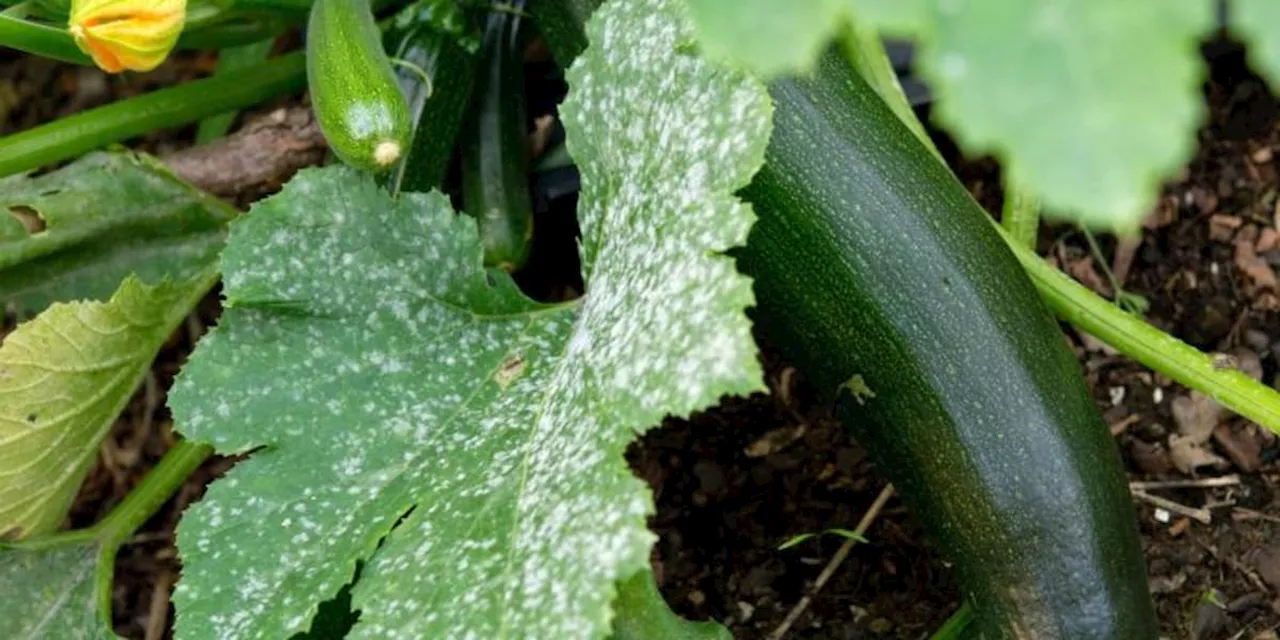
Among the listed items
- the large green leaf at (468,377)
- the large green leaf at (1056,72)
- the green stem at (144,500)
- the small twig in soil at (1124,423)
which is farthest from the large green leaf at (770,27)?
the small twig in soil at (1124,423)

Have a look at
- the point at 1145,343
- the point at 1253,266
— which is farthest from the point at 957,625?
the point at 1253,266

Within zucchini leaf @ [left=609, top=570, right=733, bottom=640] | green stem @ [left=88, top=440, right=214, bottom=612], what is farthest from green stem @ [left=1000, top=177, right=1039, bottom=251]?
green stem @ [left=88, top=440, right=214, bottom=612]

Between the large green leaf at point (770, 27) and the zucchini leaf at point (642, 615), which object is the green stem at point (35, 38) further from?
the large green leaf at point (770, 27)

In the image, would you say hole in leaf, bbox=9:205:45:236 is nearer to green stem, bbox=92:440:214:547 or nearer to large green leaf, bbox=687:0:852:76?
green stem, bbox=92:440:214:547

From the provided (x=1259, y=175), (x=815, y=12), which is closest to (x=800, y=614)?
(x=1259, y=175)

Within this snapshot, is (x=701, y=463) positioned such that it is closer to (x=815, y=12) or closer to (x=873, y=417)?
(x=873, y=417)

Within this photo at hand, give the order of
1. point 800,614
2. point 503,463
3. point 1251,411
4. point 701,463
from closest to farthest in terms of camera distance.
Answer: point 503,463, point 1251,411, point 800,614, point 701,463
